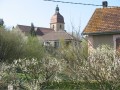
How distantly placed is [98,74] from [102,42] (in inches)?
660

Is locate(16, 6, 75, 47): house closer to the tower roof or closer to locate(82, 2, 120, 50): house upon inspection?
the tower roof

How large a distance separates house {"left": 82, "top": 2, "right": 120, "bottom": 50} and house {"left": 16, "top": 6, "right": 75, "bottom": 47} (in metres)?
13.7

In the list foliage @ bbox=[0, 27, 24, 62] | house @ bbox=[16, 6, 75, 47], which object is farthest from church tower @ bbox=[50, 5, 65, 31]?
foliage @ bbox=[0, 27, 24, 62]

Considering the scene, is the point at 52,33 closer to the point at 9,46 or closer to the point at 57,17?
the point at 9,46

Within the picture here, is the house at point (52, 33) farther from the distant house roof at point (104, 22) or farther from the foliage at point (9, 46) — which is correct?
the distant house roof at point (104, 22)

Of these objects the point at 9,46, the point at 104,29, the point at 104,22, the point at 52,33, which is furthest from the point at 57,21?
the point at 104,29

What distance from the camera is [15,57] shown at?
38281 mm

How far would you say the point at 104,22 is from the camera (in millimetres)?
28672

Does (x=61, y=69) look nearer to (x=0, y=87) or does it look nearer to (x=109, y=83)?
(x=0, y=87)

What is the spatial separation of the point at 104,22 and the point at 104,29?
861mm

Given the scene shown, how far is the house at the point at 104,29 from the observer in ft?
90.6

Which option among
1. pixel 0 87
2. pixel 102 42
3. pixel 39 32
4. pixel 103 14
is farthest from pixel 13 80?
pixel 39 32

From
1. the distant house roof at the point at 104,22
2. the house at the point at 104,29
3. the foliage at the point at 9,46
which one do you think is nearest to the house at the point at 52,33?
the foliage at the point at 9,46

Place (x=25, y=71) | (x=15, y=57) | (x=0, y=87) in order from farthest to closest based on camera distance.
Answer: (x=15, y=57) < (x=25, y=71) < (x=0, y=87)
